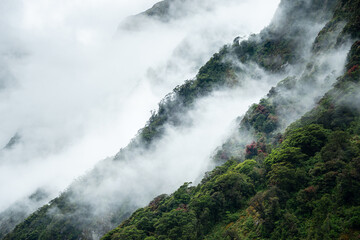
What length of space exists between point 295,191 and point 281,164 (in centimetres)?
493

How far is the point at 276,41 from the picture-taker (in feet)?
310

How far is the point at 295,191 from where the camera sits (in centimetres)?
3112

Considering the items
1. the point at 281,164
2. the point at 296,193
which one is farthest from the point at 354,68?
the point at 296,193

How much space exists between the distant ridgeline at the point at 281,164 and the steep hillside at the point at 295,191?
0.11m

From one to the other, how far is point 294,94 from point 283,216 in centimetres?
4273

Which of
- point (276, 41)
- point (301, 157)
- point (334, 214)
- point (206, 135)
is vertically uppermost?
point (276, 41)

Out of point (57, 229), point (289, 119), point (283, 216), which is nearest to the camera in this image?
point (283, 216)

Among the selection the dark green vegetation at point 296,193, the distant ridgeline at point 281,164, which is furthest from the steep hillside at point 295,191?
the distant ridgeline at point 281,164

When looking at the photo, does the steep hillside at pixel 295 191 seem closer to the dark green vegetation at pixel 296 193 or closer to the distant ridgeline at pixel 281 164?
the dark green vegetation at pixel 296 193

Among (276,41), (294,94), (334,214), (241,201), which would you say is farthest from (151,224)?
(276,41)

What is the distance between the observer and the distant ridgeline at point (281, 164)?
27250mm

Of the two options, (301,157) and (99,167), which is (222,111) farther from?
(301,157)

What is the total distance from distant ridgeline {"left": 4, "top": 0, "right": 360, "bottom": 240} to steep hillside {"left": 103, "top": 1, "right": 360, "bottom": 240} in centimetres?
11

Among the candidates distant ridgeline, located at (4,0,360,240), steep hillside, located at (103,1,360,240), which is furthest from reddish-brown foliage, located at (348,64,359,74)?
distant ridgeline, located at (4,0,360,240)
